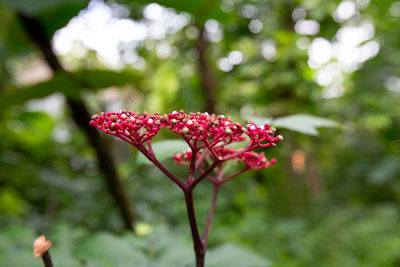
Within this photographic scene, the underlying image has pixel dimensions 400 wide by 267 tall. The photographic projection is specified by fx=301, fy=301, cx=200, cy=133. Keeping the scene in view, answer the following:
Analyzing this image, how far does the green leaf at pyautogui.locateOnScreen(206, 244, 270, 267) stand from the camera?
2.55 ft

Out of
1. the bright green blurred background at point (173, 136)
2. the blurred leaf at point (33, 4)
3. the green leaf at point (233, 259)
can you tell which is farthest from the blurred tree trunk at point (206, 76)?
the green leaf at point (233, 259)

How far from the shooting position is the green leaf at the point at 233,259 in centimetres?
78

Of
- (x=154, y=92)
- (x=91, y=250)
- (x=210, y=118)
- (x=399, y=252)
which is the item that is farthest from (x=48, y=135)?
(x=399, y=252)

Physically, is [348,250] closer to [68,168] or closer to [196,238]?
[196,238]

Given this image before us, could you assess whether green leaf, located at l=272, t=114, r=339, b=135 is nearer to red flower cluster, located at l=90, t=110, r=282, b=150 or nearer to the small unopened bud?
red flower cluster, located at l=90, t=110, r=282, b=150

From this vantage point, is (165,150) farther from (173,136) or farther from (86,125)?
(173,136)

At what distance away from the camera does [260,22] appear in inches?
139

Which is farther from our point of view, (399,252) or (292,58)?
(292,58)

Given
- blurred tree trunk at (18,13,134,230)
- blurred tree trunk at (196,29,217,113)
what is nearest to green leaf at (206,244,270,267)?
blurred tree trunk at (18,13,134,230)

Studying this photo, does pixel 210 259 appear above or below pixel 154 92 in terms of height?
above

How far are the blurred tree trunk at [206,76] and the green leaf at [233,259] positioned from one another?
6.73 feet

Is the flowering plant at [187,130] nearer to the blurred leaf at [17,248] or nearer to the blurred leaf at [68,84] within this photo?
the blurred leaf at [17,248]

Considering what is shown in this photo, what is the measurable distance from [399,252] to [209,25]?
106 inches

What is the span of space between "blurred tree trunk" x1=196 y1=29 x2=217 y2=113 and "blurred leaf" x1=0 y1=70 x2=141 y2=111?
1.11 meters
